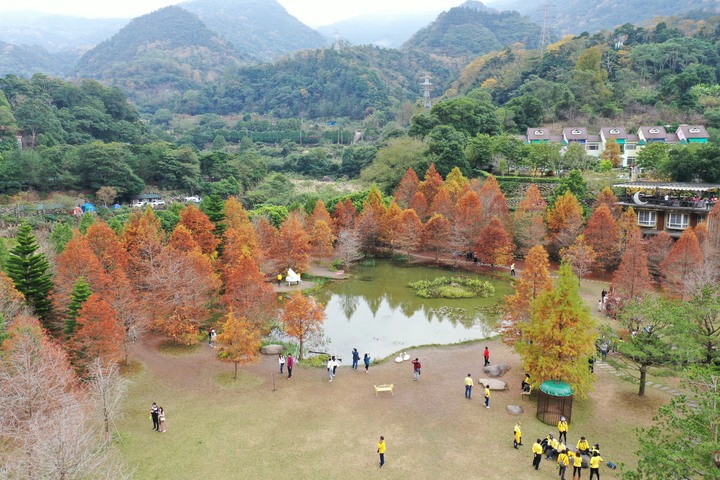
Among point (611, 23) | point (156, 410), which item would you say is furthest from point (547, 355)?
point (611, 23)

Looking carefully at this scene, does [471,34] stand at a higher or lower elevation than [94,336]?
higher

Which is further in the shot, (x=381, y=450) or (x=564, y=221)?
(x=564, y=221)

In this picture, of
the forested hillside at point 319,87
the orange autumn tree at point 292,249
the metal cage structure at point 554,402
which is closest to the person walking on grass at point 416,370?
the metal cage structure at point 554,402

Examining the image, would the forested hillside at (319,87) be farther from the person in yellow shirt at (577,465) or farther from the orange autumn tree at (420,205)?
the person in yellow shirt at (577,465)

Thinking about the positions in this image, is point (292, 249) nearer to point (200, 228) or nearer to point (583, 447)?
point (200, 228)

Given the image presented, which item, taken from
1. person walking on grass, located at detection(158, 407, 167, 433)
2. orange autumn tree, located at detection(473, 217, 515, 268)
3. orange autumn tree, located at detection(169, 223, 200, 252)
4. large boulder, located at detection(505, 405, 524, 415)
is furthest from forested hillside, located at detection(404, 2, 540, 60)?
person walking on grass, located at detection(158, 407, 167, 433)

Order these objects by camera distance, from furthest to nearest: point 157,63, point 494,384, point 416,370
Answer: point 157,63 → point 416,370 → point 494,384

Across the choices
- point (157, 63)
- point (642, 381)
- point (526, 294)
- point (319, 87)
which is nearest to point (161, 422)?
point (526, 294)
